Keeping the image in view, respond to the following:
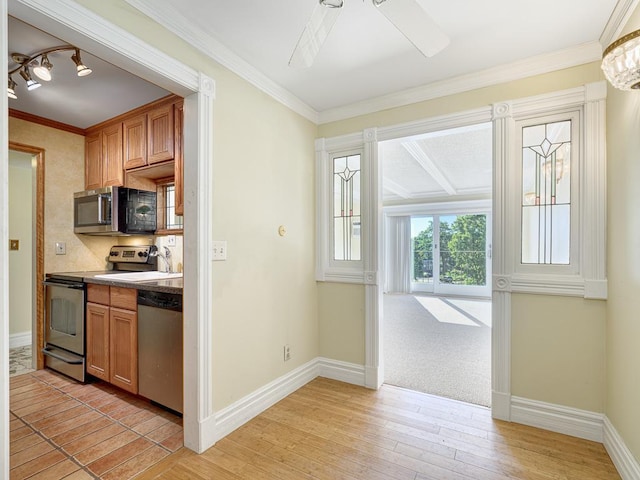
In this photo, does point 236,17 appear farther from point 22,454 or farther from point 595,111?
point 22,454

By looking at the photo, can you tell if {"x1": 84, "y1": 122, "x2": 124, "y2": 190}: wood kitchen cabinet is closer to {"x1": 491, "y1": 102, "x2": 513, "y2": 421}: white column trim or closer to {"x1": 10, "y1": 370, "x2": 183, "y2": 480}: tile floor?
{"x1": 10, "y1": 370, "x2": 183, "y2": 480}: tile floor

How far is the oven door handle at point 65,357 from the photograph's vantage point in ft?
9.10

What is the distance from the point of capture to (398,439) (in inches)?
78.7

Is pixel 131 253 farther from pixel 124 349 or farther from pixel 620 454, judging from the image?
pixel 620 454

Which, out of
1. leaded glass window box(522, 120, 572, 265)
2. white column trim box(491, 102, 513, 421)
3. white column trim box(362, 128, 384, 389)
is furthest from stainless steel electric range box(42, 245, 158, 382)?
leaded glass window box(522, 120, 572, 265)

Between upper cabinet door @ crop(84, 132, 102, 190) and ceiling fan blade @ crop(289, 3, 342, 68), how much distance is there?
2.67 meters

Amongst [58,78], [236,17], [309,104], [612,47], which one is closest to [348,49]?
[236,17]

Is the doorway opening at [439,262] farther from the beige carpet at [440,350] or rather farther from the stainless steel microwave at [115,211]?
the stainless steel microwave at [115,211]

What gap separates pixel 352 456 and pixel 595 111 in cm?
256

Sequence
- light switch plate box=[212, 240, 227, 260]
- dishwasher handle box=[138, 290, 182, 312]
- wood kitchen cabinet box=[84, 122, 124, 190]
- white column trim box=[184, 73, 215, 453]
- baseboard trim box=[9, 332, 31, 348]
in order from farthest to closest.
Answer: baseboard trim box=[9, 332, 31, 348], wood kitchen cabinet box=[84, 122, 124, 190], dishwasher handle box=[138, 290, 182, 312], light switch plate box=[212, 240, 227, 260], white column trim box=[184, 73, 215, 453]

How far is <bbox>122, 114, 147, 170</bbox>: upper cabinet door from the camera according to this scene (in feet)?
9.05

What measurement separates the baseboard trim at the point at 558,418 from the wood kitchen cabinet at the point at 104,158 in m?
3.77

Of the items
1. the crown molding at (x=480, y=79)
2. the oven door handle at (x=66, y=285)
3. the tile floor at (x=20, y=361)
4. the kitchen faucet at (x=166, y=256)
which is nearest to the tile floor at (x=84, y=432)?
the tile floor at (x=20, y=361)

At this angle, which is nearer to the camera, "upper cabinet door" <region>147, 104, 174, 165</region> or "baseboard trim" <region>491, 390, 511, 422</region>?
"baseboard trim" <region>491, 390, 511, 422</region>
